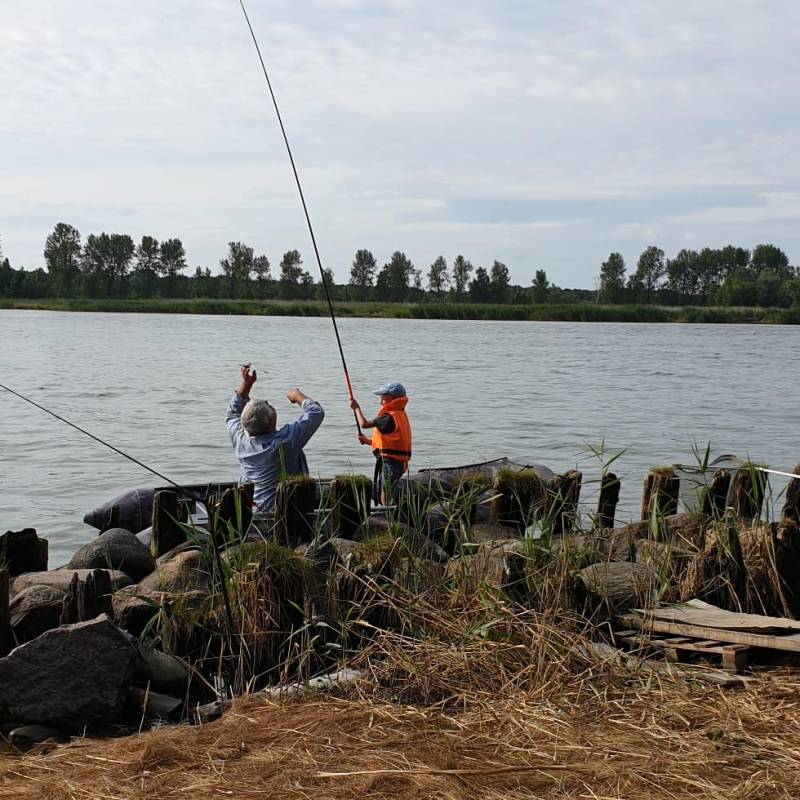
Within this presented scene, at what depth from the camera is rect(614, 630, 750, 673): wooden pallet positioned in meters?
4.81

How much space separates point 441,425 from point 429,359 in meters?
19.6

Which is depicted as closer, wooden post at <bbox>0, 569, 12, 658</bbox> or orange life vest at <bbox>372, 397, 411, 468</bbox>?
wooden post at <bbox>0, 569, 12, 658</bbox>

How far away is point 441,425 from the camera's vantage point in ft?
69.7

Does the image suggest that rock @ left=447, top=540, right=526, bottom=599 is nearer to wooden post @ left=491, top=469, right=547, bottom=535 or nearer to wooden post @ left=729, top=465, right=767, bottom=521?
wooden post @ left=729, top=465, right=767, bottom=521

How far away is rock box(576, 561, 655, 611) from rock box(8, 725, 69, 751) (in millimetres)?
2536

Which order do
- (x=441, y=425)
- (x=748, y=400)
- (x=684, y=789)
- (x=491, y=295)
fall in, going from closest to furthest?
(x=684, y=789) → (x=441, y=425) → (x=748, y=400) → (x=491, y=295)

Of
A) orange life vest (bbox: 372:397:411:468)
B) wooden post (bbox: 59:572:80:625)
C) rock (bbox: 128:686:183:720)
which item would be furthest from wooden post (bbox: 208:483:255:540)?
orange life vest (bbox: 372:397:411:468)

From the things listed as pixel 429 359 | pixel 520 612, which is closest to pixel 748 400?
→ pixel 429 359

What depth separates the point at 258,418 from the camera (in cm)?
851

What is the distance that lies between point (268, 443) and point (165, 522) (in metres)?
1.29

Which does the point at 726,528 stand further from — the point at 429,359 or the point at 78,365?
the point at 429,359

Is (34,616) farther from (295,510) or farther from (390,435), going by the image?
(390,435)

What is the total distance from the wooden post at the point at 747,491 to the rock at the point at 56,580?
3.95 m

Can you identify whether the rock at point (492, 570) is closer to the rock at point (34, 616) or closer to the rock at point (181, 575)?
the rock at point (181, 575)
